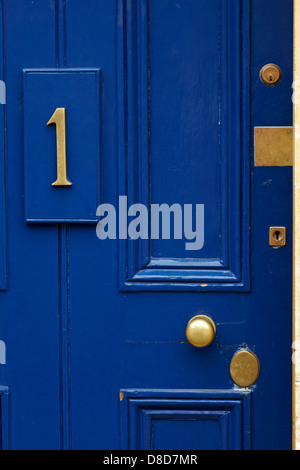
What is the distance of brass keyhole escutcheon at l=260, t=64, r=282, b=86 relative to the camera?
1529 mm

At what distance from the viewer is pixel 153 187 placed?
5.19 feet

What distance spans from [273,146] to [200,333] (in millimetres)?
520

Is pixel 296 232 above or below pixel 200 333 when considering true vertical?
above

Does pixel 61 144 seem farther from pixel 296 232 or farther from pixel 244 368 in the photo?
pixel 244 368

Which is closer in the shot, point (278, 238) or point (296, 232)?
point (296, 232)

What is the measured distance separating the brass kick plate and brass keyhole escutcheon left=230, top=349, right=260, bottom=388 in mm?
505

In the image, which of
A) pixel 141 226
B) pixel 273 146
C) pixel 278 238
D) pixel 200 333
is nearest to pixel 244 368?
pixel 200 333

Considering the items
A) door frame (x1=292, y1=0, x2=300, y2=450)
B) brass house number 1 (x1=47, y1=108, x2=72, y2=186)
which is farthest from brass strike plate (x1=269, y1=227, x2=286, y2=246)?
brass house number 1 (x1=47, y1=108, x2=72, y2=186)

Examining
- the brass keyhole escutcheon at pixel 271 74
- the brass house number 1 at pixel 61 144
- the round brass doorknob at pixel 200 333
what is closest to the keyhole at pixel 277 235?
the round brass doorknob at pixel 200 333

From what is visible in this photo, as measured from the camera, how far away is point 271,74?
153cm

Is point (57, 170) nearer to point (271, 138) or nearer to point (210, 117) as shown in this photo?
point (210, 117)

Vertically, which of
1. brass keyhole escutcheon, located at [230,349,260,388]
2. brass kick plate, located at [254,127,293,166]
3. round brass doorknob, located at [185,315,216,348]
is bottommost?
brass keyhole escutcheon, located at [230,349,260,388]

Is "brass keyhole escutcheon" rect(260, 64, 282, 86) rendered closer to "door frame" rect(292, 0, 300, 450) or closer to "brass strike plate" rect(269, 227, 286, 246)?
"door frame" rect(292, 0, 300, 450)

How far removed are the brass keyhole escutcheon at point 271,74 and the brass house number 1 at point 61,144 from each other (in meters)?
0.53
